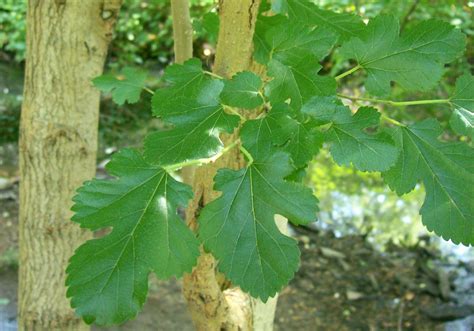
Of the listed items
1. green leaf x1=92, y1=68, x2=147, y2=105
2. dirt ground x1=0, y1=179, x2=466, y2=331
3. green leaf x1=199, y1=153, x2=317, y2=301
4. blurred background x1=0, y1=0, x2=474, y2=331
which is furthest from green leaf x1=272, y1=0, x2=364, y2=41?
dirt ground x1=0, y1=179, x2=466, y2=331

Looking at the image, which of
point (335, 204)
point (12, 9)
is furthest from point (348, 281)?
point (12, 9)

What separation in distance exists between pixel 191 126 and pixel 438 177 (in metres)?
0.33

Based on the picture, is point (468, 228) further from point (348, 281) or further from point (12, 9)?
point (12, 9)

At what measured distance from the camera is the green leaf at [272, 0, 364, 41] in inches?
34.0

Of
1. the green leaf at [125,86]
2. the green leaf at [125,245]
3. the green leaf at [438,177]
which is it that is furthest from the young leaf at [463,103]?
the green leaf at [125,86]

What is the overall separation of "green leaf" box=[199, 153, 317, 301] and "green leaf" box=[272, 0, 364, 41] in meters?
0.22

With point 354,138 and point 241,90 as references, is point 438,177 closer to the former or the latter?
point 354,138

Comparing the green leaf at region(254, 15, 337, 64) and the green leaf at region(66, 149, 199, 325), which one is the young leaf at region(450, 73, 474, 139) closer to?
the green leaf at region(254, 15, 337, 64)

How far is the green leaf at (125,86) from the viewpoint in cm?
117

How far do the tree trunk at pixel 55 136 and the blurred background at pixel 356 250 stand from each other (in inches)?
27.2

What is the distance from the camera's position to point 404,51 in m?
0.87

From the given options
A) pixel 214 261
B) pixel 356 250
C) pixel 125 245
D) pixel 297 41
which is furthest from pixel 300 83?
pixel 356 250

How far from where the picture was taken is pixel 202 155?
2.47ft

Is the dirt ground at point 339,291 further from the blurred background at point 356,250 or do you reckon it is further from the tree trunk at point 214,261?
the tree trunk at point 214,261
